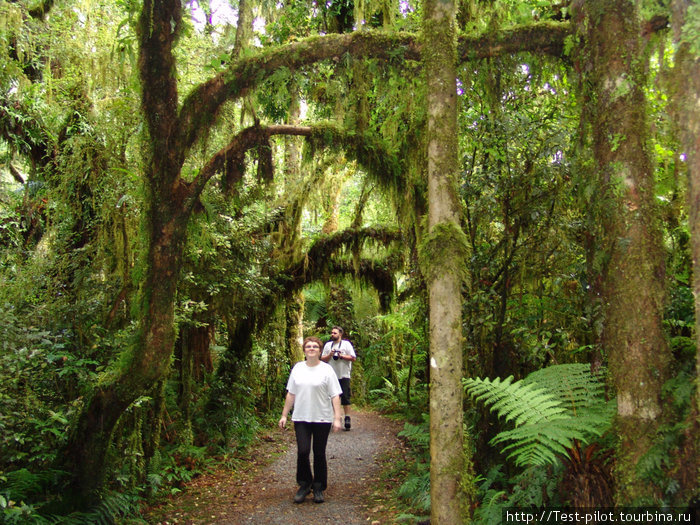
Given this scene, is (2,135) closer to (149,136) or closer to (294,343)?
(149,136)

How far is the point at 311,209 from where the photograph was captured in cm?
1095

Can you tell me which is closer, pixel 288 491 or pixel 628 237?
pixel 628 237

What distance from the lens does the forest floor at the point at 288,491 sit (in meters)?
5.50

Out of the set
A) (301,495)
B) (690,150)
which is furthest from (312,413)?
(690,150)

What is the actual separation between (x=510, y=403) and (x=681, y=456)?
117cm

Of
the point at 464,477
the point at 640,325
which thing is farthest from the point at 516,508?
the point at 640,325

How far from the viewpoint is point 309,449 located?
18.6 ft

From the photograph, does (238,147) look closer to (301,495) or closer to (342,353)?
(301,495)

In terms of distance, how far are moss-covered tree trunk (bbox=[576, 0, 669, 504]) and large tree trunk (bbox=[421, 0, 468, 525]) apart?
3.42 ft

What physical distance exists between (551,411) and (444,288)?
120 cm

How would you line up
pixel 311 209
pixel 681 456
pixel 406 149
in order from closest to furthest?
pixel 681 456
pixel 406 149
pixel 311 209

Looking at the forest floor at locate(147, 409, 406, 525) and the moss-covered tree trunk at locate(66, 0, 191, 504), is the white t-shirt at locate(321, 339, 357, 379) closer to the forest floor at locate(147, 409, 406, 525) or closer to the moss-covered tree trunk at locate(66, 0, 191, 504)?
the forest floor at locate(147, 409, 406, 525)

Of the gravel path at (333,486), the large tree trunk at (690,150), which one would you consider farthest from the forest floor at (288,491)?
the large tree trunk at (690,150)

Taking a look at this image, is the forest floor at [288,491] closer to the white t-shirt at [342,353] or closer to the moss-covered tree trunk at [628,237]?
the white t-shirt at [342,353]
